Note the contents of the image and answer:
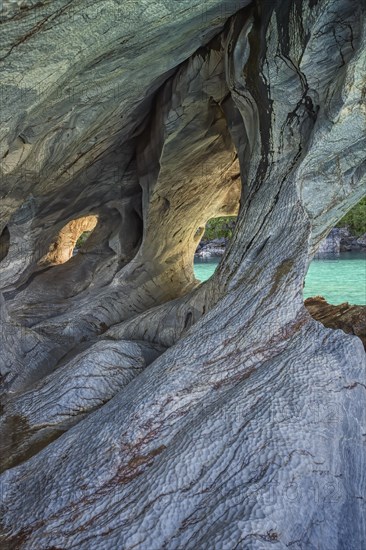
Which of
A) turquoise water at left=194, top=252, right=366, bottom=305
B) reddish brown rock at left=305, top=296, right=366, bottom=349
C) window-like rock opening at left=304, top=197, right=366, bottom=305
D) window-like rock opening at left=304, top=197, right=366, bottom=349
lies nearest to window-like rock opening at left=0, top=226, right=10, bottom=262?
window-like rock opening at left=304, top=197, right=366, bottom=349

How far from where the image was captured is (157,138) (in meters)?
7.42

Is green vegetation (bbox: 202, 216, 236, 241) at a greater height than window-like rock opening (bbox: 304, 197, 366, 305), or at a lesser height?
greater

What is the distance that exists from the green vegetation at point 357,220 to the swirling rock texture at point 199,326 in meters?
31.4

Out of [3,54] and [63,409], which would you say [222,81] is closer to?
[3,54]

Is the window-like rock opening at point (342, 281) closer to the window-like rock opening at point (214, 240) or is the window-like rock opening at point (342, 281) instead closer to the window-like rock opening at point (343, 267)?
the window-like rock opening at point (343, 267)

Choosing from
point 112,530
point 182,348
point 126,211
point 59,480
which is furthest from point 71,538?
point 126,211

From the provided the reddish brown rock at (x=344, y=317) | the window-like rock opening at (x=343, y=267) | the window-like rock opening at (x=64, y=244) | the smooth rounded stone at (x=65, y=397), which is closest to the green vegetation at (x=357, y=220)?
the window-like rock opening at (x=343, y=267)

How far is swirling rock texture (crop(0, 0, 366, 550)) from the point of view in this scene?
2.92 metres

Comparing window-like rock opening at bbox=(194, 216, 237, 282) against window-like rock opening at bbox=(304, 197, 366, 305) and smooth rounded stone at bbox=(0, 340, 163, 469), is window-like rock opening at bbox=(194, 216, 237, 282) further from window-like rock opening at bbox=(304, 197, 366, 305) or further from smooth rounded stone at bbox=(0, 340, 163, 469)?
smooth rounded stone at bbox=(0, 340, 163, 469)

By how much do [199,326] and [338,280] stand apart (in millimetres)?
18522

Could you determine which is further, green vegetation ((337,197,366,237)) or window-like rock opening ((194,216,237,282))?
window-like rock opening ((194,216,237,282))

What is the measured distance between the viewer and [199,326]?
4332 mm

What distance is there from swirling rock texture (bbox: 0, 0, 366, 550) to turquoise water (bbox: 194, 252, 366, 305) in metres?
10.7

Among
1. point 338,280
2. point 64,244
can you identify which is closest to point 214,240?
point 338,280
